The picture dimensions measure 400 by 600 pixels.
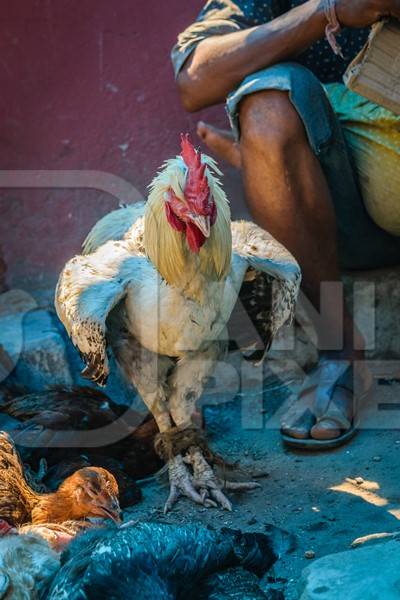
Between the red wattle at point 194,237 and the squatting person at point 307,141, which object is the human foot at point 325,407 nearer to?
the squatting person at point 307,141

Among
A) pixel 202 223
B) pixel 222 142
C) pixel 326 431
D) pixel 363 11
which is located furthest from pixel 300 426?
pixel 363 11

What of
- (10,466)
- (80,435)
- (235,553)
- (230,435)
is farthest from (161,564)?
(230,435)

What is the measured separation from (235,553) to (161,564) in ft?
1.07

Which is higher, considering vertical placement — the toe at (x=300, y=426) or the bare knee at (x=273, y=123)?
the bare knee at (x=273, y=123)

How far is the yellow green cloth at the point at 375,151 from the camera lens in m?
4.80

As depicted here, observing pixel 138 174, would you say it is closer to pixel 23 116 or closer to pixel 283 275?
pixel 23 116

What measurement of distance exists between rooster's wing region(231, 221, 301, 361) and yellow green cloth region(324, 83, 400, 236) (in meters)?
0.64

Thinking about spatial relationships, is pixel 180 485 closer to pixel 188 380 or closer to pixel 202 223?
pixel 188 380

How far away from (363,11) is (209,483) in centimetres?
207

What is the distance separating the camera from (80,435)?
14.6 feet

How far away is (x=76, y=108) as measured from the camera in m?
5.70

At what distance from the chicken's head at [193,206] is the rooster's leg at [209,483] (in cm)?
91

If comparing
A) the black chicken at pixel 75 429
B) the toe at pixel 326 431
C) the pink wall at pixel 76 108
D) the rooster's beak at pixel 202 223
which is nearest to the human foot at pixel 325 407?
the toe at pixel 326 431

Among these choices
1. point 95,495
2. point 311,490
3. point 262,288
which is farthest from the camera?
point 262,288
